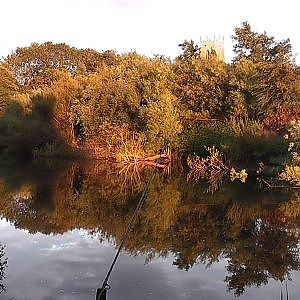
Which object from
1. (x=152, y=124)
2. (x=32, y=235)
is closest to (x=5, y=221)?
(x=32, y=235)

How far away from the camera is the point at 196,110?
25.1 metres

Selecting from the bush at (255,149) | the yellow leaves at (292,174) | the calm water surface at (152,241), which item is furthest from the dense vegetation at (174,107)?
the calm water surface at (152,241)

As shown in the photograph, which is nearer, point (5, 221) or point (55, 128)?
point (5, 221)

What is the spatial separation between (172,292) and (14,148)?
22046 mm

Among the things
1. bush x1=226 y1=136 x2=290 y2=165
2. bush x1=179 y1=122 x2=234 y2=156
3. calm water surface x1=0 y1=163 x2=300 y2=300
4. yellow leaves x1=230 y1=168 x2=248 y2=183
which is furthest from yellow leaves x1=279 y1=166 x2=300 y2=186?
bush x1=179 y1=122 x2=234 y2=156

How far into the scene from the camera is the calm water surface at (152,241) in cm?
775

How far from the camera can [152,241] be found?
10422mm

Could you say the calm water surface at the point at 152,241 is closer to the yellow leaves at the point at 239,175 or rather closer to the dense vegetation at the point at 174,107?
the yellow leaves at the point at 239,175

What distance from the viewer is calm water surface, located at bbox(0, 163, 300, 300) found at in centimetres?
775

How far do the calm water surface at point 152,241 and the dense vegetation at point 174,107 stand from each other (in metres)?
5.61

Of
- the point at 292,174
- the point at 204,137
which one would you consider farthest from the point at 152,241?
the point at 204,137

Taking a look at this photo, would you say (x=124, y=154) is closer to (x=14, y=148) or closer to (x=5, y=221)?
(x=14, y=148)

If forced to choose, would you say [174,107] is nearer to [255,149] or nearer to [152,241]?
[255,149]

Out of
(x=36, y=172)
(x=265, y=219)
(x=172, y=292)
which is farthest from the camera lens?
(x=36, y=172)
